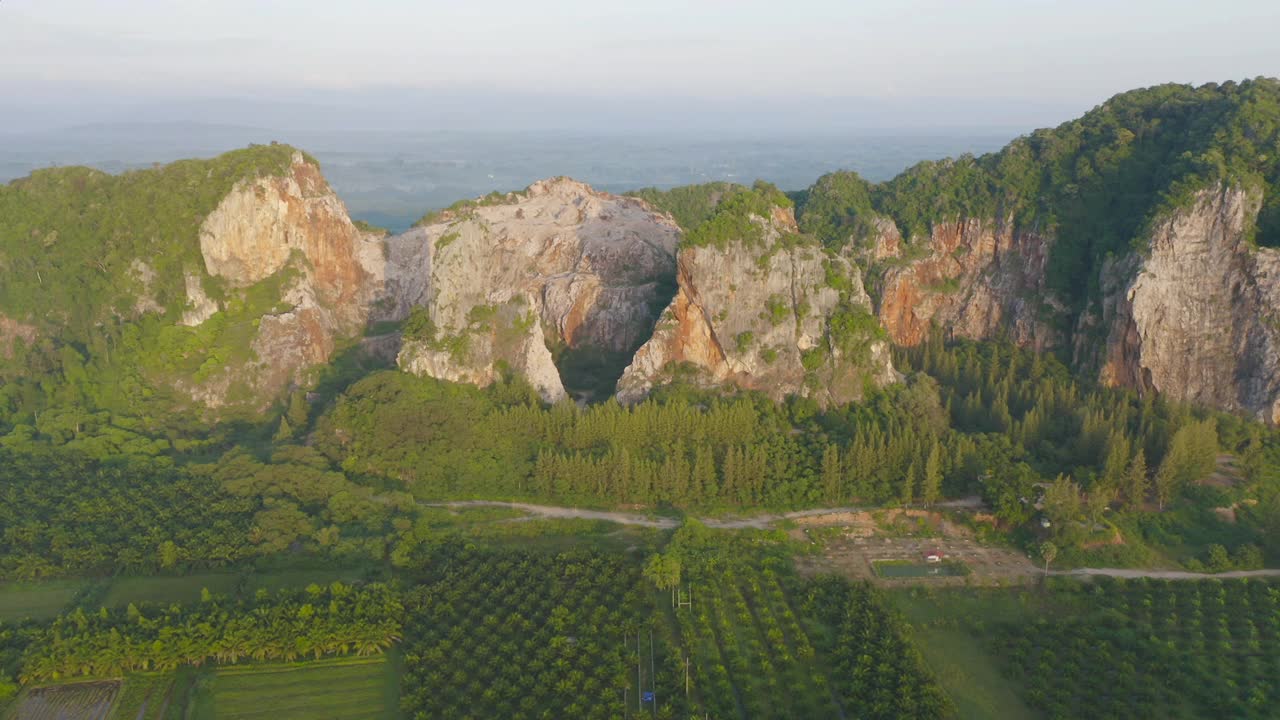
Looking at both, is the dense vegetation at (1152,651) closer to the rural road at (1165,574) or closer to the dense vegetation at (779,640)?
the rural road at (1165,574)

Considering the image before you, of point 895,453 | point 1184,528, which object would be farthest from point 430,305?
point 1184,528

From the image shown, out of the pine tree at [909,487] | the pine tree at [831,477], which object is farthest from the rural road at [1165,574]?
the pine tree at [831,477]

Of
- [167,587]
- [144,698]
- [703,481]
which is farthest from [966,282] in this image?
[144,698]

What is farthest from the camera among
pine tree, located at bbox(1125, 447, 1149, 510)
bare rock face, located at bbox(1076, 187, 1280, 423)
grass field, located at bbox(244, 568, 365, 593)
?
bare rock face, located at bbox(1076, 187, 1280, 423)

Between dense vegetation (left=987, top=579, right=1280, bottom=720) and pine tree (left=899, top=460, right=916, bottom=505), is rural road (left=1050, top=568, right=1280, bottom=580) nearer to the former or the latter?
dense vegetation (left=987, top=579, right=1280, bottom=720)

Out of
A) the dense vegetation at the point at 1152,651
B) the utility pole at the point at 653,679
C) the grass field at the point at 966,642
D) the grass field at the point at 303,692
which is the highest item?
the dense vegetation at the point at 1152,651

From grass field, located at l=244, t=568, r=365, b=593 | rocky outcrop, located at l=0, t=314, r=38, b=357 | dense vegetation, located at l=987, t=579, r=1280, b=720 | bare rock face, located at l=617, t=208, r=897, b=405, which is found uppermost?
bare rock face, located at l=617, t=208, r=897, b=405

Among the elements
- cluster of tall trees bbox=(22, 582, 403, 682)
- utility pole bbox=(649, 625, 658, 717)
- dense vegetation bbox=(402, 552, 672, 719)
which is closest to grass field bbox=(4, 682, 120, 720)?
cluster of tall trees bbox=(22, 582, 403, 682)
